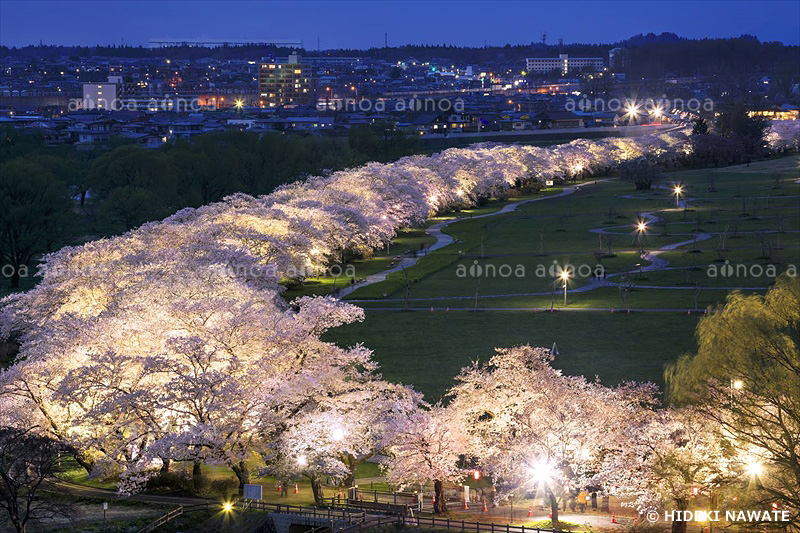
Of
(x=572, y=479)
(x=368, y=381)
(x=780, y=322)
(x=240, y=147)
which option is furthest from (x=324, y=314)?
(x=240, y=147)

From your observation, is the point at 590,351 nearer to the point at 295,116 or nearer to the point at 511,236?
the point at 511,236

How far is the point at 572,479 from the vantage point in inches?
1199

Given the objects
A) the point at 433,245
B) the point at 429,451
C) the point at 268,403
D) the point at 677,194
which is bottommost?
the point at 429,451

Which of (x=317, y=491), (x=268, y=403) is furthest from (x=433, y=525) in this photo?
(x=268, y=403)

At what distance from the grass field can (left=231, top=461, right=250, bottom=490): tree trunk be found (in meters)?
11.0

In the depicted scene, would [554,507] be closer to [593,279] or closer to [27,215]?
[593,279]

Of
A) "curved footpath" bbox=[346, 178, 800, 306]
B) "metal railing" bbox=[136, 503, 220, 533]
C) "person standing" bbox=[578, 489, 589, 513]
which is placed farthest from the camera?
"curved footpath" bbox=[346, 178, 800, 306]

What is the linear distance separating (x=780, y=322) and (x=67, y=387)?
69.0 ft

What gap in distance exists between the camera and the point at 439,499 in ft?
100

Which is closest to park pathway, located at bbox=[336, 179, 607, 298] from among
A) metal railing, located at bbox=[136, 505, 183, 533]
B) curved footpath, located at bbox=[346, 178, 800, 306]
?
curved footpath, located at bbox=[346, 178, 800, 306]

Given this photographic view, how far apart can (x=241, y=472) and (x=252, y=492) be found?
1572mm

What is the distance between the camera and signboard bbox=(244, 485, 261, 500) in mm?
30878

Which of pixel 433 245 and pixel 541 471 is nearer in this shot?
pixel 541 471

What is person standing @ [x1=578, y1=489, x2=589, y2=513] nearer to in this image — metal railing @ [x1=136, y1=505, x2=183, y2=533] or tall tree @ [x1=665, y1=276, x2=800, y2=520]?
tall tree @ [x1=665, y1=276, x2=800, y2=520]
